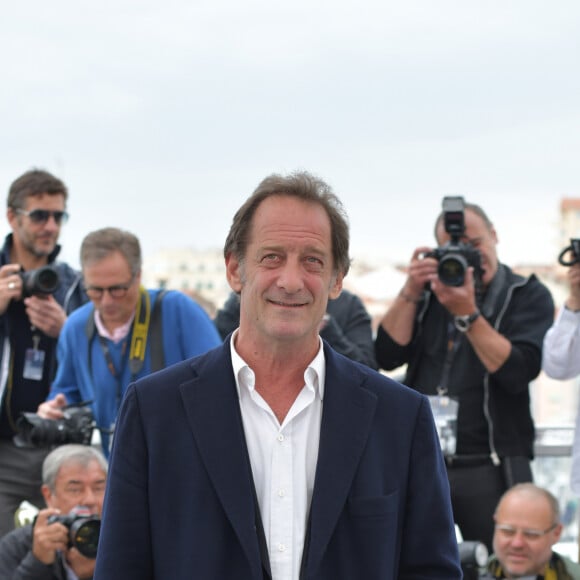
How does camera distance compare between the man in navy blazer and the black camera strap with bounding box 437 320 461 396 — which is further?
the black camera strap with bounding box 437 320 461 396

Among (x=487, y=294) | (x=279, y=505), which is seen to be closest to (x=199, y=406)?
(x=279, y=505)

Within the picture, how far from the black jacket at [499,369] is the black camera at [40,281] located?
136 cm

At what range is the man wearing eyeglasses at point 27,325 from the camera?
5.19 m

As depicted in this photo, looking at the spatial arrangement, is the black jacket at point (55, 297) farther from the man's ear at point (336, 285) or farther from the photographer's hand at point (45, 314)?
the man's ear at point (336, 285)

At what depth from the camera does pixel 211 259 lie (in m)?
51.0

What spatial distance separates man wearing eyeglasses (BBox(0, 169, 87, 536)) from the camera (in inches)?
204

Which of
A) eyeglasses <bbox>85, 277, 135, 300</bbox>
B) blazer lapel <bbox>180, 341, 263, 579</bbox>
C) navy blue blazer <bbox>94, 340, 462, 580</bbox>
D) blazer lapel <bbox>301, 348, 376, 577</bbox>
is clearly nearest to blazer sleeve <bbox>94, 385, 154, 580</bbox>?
navy blue blazer <bbox>94, 340, 462, 580</bbox>

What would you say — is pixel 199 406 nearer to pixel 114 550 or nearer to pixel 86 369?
pixel 114 550

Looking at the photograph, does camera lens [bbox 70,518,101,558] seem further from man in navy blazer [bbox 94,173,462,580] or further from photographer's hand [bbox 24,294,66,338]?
man in navy blazer [bbox 94,173,462,580]

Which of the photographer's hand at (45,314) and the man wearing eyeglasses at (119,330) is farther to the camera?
the photographer's hand at (45,314)

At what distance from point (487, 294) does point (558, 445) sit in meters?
1.23

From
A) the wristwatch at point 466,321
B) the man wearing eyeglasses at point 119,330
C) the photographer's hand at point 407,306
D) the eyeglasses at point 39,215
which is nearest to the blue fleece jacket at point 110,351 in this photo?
the man wearing eyeglasses at point 119,330

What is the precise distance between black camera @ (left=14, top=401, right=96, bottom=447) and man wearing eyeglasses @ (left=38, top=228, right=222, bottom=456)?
4cm

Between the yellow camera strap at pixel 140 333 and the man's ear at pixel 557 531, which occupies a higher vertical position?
the yellow camera strap at pixel 140 333
